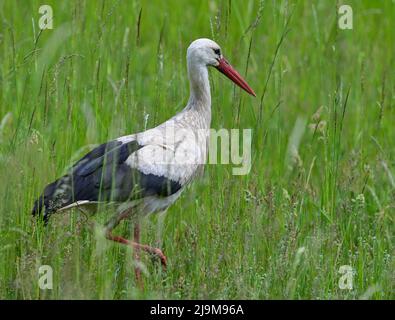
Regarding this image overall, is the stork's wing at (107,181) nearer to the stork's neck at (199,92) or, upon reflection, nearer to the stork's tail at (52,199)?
the stork's tail at (52,199)

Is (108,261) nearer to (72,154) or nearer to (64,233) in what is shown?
(64,233)

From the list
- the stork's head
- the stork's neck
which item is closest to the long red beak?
the stork's head

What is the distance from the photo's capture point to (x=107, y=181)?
20.3ft

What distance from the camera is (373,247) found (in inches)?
239

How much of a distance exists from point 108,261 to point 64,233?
0.30m

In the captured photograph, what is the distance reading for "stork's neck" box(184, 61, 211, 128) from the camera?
6.85 meters

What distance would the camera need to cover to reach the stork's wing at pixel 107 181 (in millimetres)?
5949

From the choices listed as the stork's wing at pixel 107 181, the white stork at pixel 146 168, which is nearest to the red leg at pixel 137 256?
the white stork at pixel 146 168

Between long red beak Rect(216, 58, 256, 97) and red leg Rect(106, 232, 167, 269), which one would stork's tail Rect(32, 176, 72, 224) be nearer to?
red leg Rect(106, 232, 167, 269)

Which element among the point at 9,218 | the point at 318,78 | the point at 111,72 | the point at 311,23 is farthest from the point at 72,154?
the point at 311,23

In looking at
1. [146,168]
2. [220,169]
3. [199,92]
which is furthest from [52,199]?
[199,92]

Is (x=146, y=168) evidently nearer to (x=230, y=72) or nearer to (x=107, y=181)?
(x=107, y=181)
